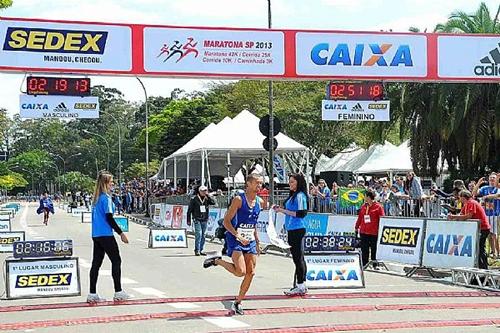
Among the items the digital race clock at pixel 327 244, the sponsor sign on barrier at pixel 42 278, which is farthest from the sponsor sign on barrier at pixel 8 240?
the digital race clock at pixel 327 244

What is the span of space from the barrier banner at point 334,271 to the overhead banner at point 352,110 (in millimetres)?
5903

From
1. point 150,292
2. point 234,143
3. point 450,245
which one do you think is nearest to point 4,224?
point 234,143

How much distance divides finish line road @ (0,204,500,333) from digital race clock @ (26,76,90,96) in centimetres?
406

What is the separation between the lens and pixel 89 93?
59.1 ft

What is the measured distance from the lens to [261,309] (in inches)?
441

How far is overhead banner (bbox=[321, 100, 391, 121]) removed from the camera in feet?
62.5

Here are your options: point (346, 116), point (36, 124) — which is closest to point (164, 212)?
point (346, 116)

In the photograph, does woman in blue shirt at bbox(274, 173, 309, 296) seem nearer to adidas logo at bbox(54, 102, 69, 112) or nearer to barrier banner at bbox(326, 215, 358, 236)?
adidas logo at bbox(54, 102, 69, 112)

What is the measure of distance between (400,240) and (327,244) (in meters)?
3.79

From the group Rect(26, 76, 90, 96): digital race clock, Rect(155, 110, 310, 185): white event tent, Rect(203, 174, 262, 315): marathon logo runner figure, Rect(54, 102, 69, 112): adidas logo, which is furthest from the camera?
Rect(155, 110, 310, 185): white event tent

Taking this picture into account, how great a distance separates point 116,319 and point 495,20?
3087cm

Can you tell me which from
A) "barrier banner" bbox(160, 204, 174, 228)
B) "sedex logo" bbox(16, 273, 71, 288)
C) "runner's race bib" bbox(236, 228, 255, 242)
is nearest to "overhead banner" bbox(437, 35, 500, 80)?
"runner's race bib" bbox(236, 228, 255, 242)

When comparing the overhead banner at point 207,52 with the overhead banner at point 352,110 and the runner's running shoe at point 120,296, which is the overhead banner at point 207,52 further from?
the runner's running shoe at point 120,296

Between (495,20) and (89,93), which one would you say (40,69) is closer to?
(89,93)
